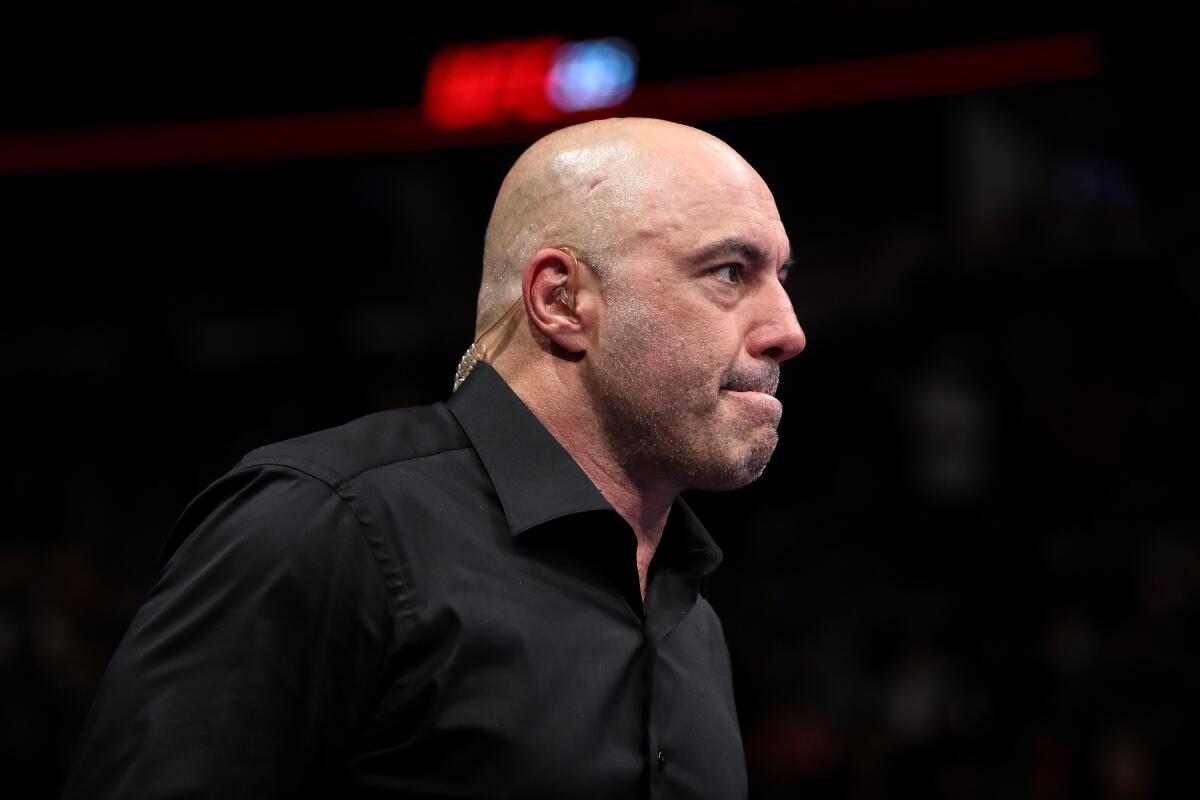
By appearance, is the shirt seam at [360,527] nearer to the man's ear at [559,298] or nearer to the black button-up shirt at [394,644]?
the black button-up shirt at [394,644]

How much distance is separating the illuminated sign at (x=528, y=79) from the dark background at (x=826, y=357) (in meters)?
0.20

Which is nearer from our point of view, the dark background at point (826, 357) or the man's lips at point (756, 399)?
the man's lips at point (756, 399)

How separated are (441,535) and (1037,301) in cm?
563

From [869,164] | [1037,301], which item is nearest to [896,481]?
[1037,301]

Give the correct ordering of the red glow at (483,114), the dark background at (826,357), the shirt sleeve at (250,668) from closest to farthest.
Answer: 1. the shirt sleeve at (250,668)
2. the dark background at (826,357)
3. the red glow at (483,114)

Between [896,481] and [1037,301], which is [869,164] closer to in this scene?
[1037,301]

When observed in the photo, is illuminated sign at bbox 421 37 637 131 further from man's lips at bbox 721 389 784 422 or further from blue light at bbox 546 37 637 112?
man's lips at bbox 721 389 784 422

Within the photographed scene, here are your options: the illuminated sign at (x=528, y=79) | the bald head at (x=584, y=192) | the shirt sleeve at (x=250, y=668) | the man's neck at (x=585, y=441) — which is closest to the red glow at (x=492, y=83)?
the illuminated sign at (x=528, y=79)

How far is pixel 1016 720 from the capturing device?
15.5 ft

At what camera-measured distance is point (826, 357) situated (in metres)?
7.12

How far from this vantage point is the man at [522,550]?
122cm

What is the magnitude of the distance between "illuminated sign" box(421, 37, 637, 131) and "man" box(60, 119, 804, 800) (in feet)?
23.0

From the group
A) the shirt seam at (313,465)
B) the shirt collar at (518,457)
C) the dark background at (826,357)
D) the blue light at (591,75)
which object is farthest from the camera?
the blue light at (591,75)

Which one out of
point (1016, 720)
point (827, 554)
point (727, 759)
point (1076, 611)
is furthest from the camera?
point (827, 554)
